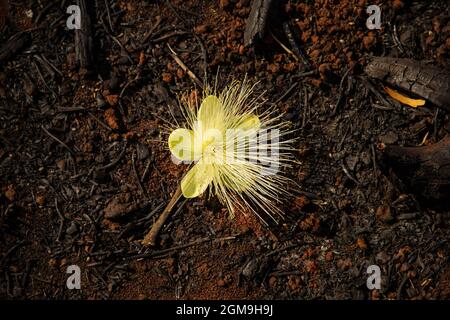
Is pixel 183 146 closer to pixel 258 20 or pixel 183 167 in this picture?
pixel 183 167

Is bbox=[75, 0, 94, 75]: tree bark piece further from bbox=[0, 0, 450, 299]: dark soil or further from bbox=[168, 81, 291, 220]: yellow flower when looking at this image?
bbox=[168, 81, 291, 220]: yellow flower

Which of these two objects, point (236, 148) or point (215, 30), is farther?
point (215, 30)

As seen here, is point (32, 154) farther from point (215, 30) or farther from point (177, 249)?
point (215, 30)

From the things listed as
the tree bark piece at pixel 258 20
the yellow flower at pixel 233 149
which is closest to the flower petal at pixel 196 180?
the yellow flower at pixel 233 149

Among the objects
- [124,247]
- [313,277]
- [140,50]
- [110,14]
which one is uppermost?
[110,14]

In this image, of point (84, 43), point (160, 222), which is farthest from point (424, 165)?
point (84, 43)

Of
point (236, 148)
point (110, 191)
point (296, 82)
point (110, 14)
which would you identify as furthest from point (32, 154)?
point (296, 82)
